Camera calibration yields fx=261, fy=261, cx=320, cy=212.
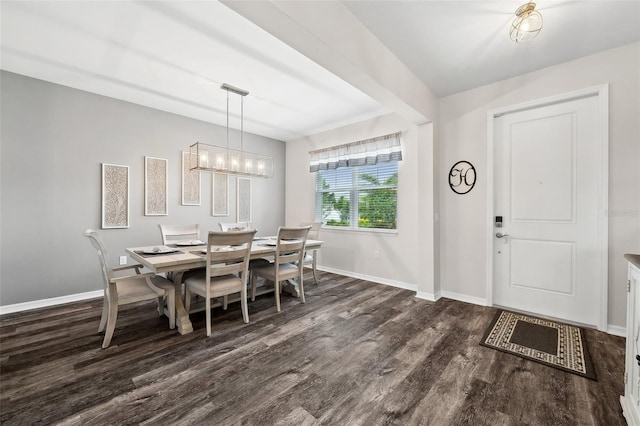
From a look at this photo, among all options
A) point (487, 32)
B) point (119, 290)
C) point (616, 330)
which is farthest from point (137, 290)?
point (616, 330)

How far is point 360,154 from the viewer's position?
4.40 metres

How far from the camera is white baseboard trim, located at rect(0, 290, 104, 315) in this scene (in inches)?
117

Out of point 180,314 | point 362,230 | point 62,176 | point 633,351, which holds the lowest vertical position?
point 180,314

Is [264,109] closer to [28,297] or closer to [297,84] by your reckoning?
[297,84]

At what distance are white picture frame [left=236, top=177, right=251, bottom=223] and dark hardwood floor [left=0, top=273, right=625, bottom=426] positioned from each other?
2431 mm

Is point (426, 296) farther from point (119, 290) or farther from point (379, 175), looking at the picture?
point (119, 290)

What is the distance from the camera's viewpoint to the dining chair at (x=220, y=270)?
244cm

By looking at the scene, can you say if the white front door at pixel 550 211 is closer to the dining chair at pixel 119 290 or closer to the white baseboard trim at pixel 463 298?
the white baseboard trim at pixel 463 298

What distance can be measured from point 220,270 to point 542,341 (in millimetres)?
3030

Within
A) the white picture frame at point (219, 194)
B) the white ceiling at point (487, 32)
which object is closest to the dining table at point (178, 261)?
the white picture frame at point (219, 194)

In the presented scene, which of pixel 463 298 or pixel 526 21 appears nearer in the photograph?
pixel 526 21

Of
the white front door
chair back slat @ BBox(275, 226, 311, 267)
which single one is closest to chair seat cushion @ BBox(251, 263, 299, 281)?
chair back slat @ BBox(275, 226, 311, 267)

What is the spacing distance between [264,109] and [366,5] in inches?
92.7

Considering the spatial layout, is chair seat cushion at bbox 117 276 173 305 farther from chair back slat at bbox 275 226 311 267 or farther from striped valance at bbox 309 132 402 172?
striped valance at bbox 309 132 402 172
